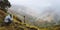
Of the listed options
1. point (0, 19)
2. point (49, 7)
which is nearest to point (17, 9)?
point (0, 19)

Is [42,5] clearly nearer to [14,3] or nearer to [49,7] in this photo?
[49,7]

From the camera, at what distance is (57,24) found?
8.66 ft

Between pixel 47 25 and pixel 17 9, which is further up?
pixel 17 9

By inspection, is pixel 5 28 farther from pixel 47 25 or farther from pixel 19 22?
pixel 47 25

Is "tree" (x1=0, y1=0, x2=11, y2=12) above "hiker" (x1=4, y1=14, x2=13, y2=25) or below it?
above

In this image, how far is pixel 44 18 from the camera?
270 cm

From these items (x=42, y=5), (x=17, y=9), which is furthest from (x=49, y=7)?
(x=17, y=9)

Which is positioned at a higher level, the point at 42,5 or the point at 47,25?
the point at 42,5

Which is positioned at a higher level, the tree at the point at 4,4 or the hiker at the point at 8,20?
the tree at the point at 4,4

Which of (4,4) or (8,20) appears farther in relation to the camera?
(4,4)

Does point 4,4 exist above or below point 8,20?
above

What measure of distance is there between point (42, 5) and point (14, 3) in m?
0.44

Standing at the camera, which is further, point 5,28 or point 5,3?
point 5,3

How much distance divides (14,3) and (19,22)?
0.34 metres
